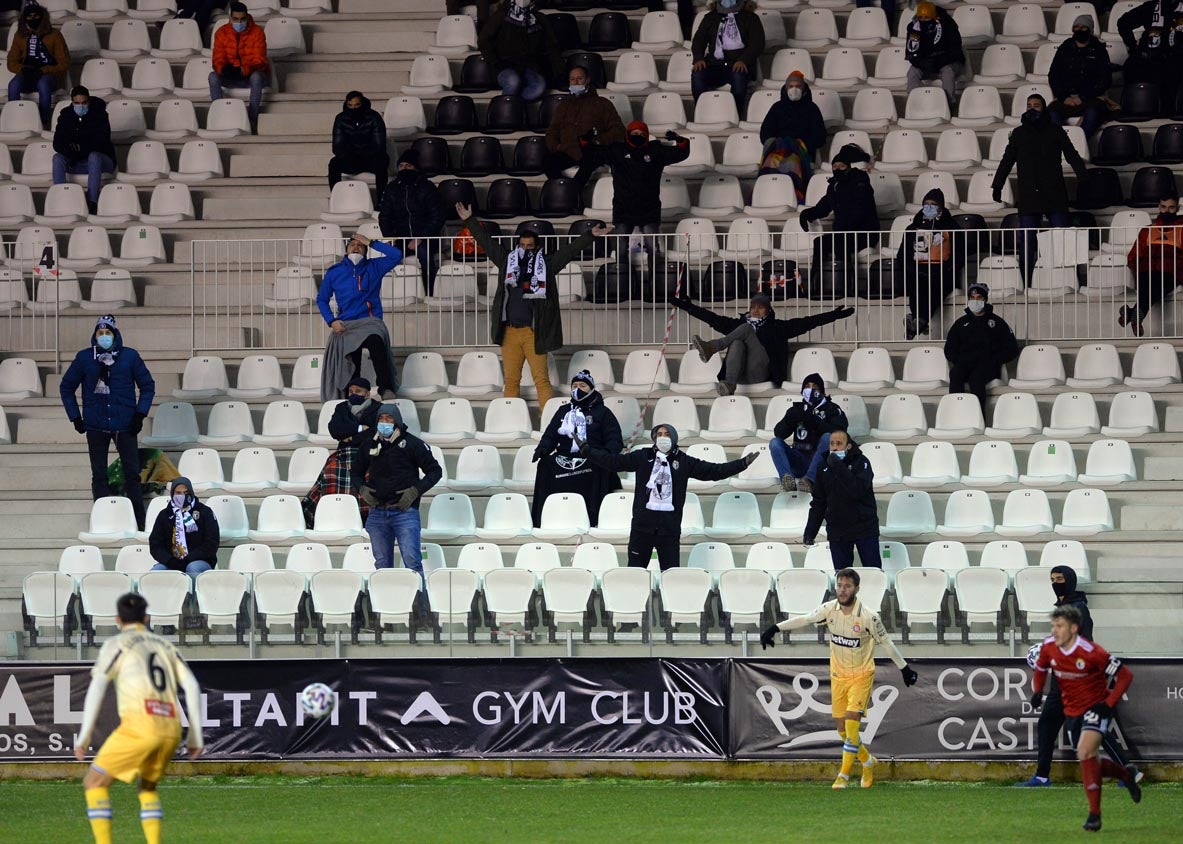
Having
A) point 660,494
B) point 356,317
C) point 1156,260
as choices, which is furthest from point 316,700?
point 1156,260

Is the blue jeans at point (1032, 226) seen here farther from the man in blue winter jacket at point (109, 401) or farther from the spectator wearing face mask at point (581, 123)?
the man in blue winter jacket at point (109, 401)

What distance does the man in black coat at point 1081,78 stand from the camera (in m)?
25.0

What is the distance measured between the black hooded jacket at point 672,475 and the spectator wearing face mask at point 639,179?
478 centimetres

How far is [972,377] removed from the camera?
2216 centimetres

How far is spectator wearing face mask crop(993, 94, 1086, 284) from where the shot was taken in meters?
23.5

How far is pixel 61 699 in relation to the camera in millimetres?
17609

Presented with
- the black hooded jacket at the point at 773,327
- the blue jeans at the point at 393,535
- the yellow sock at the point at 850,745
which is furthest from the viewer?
the black hooded jacket at the point at 773,327

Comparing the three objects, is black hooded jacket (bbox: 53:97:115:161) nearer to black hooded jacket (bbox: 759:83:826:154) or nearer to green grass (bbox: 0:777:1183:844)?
black hooded jacket (bbox: 759:83:826:154)

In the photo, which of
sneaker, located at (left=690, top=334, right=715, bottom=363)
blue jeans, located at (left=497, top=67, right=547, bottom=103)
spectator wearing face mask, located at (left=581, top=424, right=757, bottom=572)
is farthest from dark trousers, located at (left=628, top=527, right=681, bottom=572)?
blue jeans, located at (left=497, top=67, right=547, bottom=103)

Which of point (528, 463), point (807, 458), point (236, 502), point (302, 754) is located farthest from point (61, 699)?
point (807, 458)

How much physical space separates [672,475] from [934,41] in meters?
9.32

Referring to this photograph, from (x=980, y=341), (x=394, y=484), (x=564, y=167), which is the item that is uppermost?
(x=564, y=167)

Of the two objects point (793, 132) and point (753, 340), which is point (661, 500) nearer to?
point (753, 340)

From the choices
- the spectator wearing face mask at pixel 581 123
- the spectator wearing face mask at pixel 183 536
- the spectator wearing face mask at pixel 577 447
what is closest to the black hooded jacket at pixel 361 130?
the spectator wearing face mask at pixel 581 123
